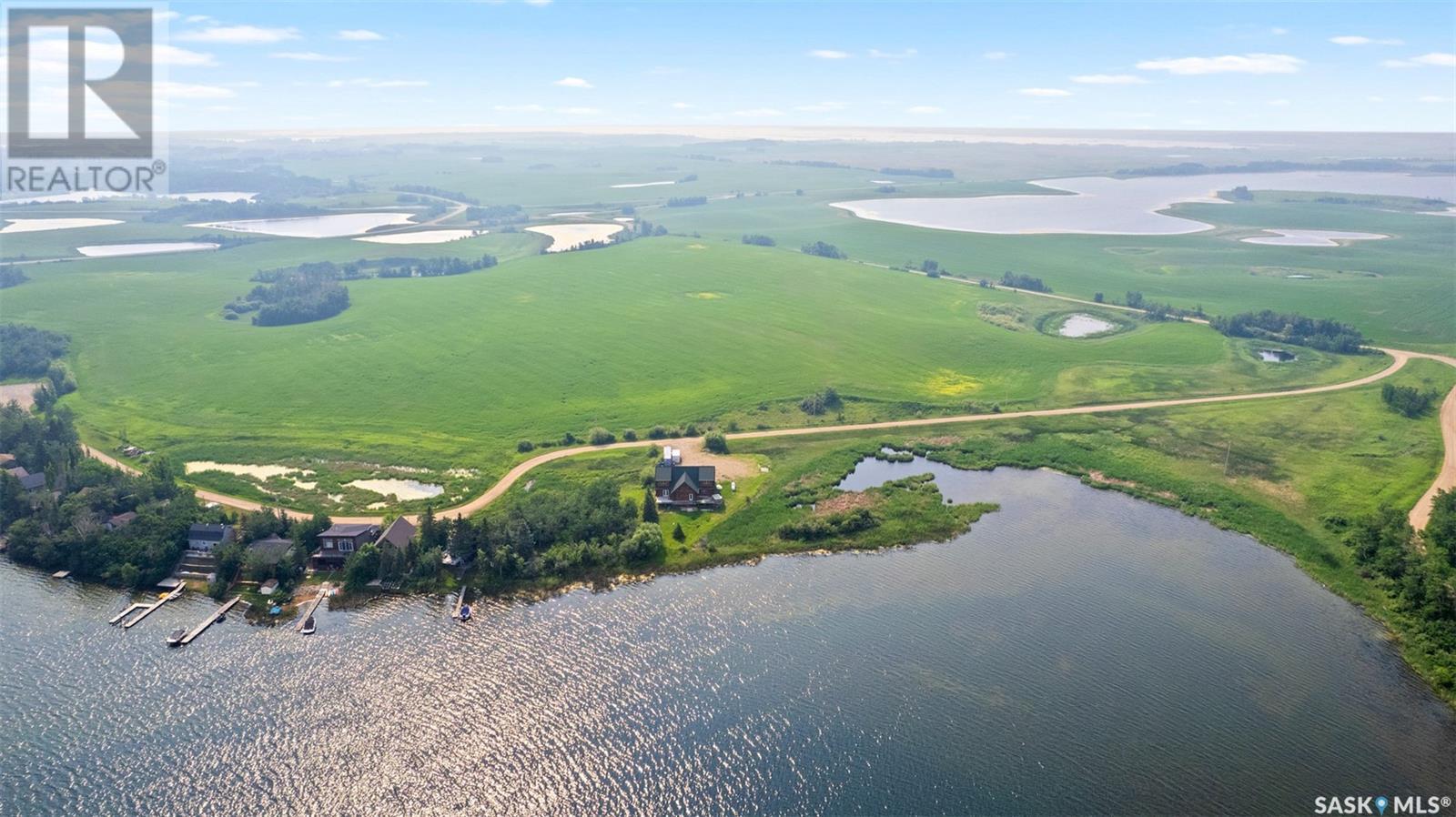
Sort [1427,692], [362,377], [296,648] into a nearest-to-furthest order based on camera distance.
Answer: [1427,692], [296,648], [362,377]

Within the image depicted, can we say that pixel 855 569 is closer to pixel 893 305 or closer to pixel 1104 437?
pixel 1104 437

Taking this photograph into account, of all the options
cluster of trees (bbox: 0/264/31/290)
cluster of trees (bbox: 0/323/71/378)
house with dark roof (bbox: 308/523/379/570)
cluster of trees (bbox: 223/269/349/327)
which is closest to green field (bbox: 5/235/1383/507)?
cluster of trees (bbox: 0/323/71/378)

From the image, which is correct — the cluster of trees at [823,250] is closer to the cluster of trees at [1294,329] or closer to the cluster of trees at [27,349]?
the cluster of trees at [1294,329]

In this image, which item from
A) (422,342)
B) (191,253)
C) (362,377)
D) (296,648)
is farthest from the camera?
(191,253)

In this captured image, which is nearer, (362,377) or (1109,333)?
(362,377)

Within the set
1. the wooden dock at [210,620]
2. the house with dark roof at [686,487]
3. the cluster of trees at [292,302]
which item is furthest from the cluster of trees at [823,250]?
the wooden dock at [210,620]

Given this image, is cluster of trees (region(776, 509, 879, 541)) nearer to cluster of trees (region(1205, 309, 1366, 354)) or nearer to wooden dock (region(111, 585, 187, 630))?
wooden dock (region(111, 585, 187, 630))

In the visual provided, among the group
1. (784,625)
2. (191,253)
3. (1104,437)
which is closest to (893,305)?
(1104,437)
